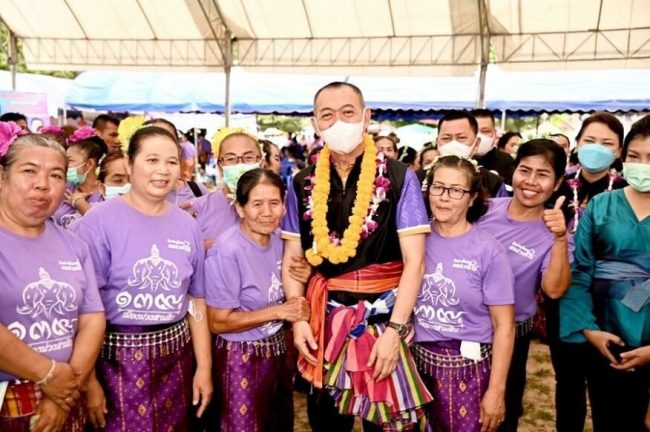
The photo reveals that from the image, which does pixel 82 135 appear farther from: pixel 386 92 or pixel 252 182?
pixel 386 92

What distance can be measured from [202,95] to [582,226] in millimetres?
10443

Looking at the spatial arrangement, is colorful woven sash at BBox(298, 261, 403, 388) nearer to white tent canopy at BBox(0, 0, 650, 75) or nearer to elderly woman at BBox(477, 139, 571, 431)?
elderly woman at BBox(477, 139, 571, 431)

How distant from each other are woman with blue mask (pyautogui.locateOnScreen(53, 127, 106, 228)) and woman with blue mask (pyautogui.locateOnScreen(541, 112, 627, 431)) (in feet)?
9.73

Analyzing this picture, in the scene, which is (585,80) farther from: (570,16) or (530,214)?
(530,214)

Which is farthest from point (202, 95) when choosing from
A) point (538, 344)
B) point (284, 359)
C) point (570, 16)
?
point (284, 359)

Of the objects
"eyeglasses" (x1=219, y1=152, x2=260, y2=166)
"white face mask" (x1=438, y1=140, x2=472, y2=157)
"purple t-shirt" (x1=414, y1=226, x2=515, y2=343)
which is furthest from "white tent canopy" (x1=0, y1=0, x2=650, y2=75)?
"purple t-shirt" (x1=414, y1=226, x2=515, y2=343)

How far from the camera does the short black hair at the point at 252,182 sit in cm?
272

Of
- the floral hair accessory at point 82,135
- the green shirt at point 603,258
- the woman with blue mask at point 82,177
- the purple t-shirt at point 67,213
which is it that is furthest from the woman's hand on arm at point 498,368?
the floral hair accessory at point 82,135

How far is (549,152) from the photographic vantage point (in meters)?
2.74

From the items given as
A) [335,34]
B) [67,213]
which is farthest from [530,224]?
[335,34]

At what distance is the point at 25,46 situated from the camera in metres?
10.0

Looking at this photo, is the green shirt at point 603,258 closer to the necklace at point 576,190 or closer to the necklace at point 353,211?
the necklace at point 576,190

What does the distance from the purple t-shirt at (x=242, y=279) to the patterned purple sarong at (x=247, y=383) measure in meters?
0.06

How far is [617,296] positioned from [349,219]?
4.32 ft
